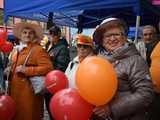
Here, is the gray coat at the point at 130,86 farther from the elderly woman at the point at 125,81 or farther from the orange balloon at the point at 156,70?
the orange balloon at the point at 156,70

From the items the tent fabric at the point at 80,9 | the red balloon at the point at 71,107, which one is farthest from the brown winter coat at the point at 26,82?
the red balloon at the point at 71,107

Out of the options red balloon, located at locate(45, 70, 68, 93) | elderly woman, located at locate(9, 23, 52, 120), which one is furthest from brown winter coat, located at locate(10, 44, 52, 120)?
red balloon, located at locate(45, 70, 68, 93)

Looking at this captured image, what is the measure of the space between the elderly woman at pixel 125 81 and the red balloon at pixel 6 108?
187 cm

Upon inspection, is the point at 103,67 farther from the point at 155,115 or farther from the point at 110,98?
the point at 155,115

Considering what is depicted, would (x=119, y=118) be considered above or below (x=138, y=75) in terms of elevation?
below

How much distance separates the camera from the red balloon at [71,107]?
289 cm

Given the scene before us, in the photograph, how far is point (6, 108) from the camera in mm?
4574

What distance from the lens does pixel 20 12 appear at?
19.9 ft

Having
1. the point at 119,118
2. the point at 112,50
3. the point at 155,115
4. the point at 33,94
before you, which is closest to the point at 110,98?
the point at 119,118

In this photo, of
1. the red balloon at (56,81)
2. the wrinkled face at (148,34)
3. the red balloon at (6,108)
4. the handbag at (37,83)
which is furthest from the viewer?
the wrinkled face at (148,34)

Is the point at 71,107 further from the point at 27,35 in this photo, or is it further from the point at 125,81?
the point at 27,35

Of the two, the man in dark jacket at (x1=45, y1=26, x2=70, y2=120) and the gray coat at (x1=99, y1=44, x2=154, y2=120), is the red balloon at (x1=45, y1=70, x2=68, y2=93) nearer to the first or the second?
the man in dark jacket at (x1=45, y1=26, x2=70, y2=120)

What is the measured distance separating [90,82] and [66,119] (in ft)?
1.48

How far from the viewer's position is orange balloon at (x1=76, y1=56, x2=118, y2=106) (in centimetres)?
267
